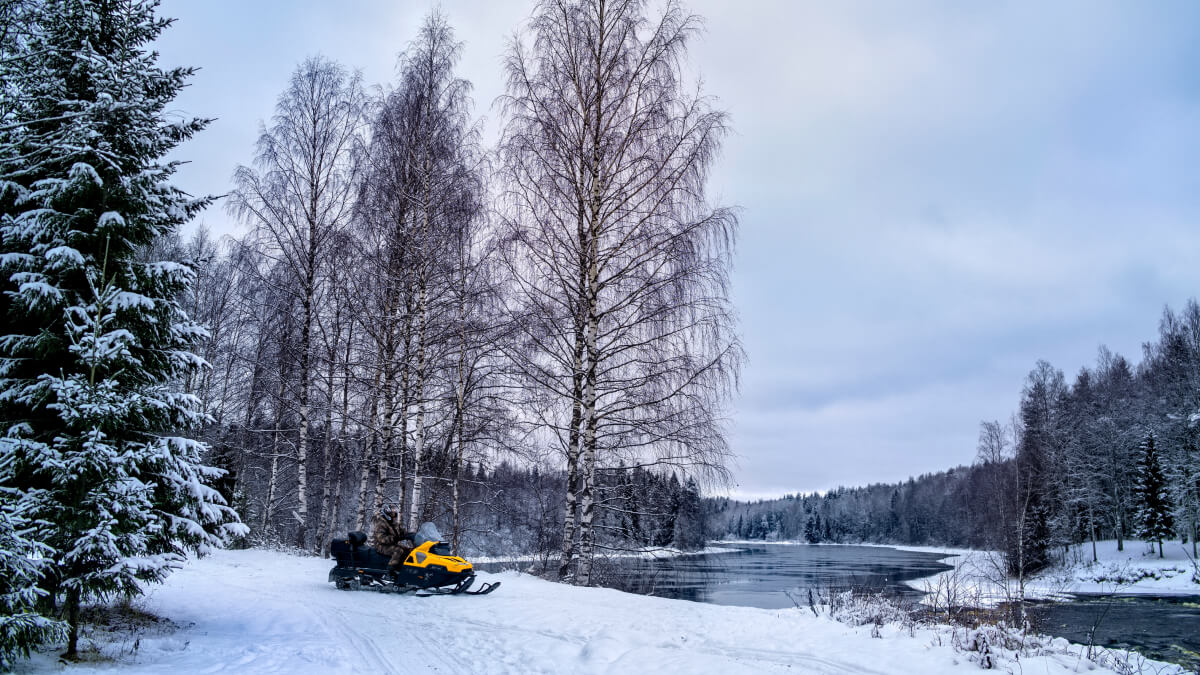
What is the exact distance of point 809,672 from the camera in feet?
17.7

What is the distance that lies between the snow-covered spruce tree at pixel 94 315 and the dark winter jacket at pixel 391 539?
4.58 meters

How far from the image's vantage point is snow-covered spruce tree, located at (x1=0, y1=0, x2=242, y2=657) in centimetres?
496

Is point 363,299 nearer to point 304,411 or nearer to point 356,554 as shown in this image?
point 304,411

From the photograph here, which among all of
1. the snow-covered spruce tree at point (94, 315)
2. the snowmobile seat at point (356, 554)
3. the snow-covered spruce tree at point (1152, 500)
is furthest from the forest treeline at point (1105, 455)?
the snow-covered spruce tree at point (94, 315)

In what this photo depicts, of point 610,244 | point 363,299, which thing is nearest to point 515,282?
point 610,244

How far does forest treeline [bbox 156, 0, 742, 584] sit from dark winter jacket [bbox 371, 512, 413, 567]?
2.68 meters

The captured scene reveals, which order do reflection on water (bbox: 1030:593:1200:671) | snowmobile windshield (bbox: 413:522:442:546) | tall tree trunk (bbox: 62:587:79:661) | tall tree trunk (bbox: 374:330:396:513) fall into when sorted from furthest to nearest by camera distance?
tall tree trunk (bbox: 374:330:396:513) → reflection on water (bbox: 1030:593:1200:671) → snowmobile windshield (bbox: 413:522:442:546) → tall tree trunk (bbox: 62:587:79:661)

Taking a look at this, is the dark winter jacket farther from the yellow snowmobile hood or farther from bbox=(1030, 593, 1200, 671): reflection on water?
bbox=(1030, 593, 1200, 671): reflection on water

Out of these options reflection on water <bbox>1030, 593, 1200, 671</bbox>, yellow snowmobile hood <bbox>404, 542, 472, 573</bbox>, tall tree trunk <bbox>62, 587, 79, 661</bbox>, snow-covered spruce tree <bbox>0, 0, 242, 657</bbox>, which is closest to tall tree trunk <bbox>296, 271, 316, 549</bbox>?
yellow snowmobile hood <bbox>404, 542, 472, 573</bbox>

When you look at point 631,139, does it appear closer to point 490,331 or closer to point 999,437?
point 490,331

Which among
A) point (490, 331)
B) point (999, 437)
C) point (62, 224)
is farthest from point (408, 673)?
point (999, 437)

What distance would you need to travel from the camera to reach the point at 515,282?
39.0 ft

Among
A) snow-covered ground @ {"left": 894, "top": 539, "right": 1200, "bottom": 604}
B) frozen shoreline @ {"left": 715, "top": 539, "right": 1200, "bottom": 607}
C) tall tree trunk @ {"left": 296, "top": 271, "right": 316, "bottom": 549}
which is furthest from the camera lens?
snow-covered ground @ {"left": 894, "top": 539, "right": 1200, "bottom": 604}

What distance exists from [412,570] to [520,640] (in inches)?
162
